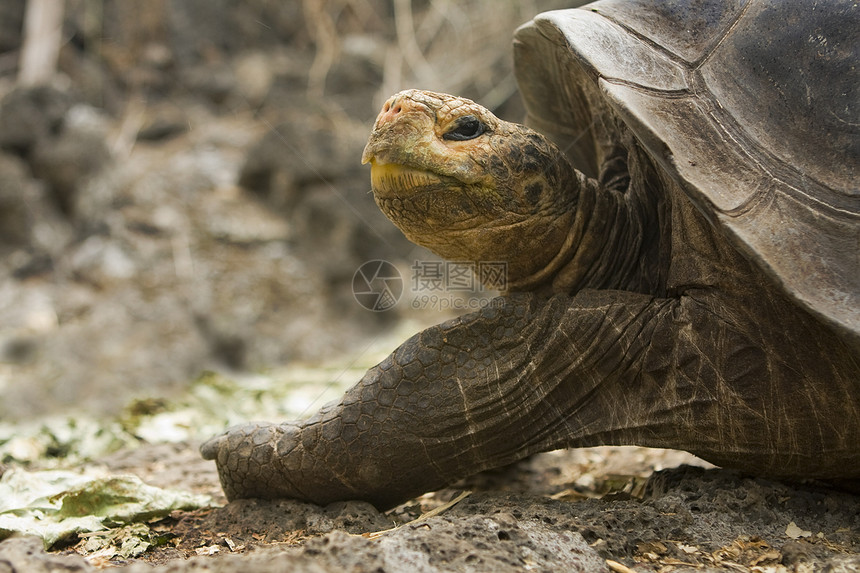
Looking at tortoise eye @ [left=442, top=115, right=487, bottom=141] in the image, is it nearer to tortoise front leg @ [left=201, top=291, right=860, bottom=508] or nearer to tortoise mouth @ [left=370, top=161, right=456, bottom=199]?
tortoise mouth @ [left=370, top=161, right=456, bottom=199]

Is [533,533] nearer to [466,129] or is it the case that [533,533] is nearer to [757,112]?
[466,129]

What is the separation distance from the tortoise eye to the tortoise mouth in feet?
0.43

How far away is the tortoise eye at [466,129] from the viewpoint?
218 centimetres

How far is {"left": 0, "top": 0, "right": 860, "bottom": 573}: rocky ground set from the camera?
1987 mm

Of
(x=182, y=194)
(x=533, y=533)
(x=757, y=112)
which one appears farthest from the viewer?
(x=182, y=194)

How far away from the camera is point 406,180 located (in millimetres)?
2143

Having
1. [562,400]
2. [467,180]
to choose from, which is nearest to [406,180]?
[467,180]

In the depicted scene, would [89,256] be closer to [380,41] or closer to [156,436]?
[156,436]

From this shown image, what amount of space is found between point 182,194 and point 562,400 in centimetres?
609
